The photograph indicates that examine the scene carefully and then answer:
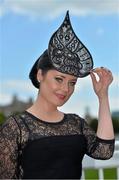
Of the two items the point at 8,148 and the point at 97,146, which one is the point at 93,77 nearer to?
the point at 97,146

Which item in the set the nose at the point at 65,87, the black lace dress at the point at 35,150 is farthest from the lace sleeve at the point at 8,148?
the nose at the point at 65,87

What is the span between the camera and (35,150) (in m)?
1.70

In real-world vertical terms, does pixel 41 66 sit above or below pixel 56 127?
above

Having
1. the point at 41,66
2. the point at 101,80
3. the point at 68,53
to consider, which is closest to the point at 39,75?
the point at 41,66

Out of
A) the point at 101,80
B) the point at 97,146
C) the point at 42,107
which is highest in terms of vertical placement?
the point at 101,80

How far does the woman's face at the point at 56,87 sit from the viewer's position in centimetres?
174

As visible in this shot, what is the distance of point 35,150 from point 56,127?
12cm

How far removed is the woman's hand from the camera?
6.02 feet

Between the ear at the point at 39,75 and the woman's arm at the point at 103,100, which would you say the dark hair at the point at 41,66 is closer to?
the ear at the point at 39,75

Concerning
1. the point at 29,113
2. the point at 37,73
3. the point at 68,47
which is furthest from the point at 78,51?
the point at 29,113

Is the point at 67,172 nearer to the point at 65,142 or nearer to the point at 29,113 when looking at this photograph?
the point at 65,142

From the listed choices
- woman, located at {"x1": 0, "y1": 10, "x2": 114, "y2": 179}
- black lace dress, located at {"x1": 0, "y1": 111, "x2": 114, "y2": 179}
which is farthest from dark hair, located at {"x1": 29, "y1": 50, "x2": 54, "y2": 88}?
black lace dress, located at {"x1": 0, "y1": 111, "x2": 114, "y2": 179}

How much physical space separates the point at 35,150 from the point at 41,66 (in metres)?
0.33

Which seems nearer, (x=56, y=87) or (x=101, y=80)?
(x=56, y=87)
